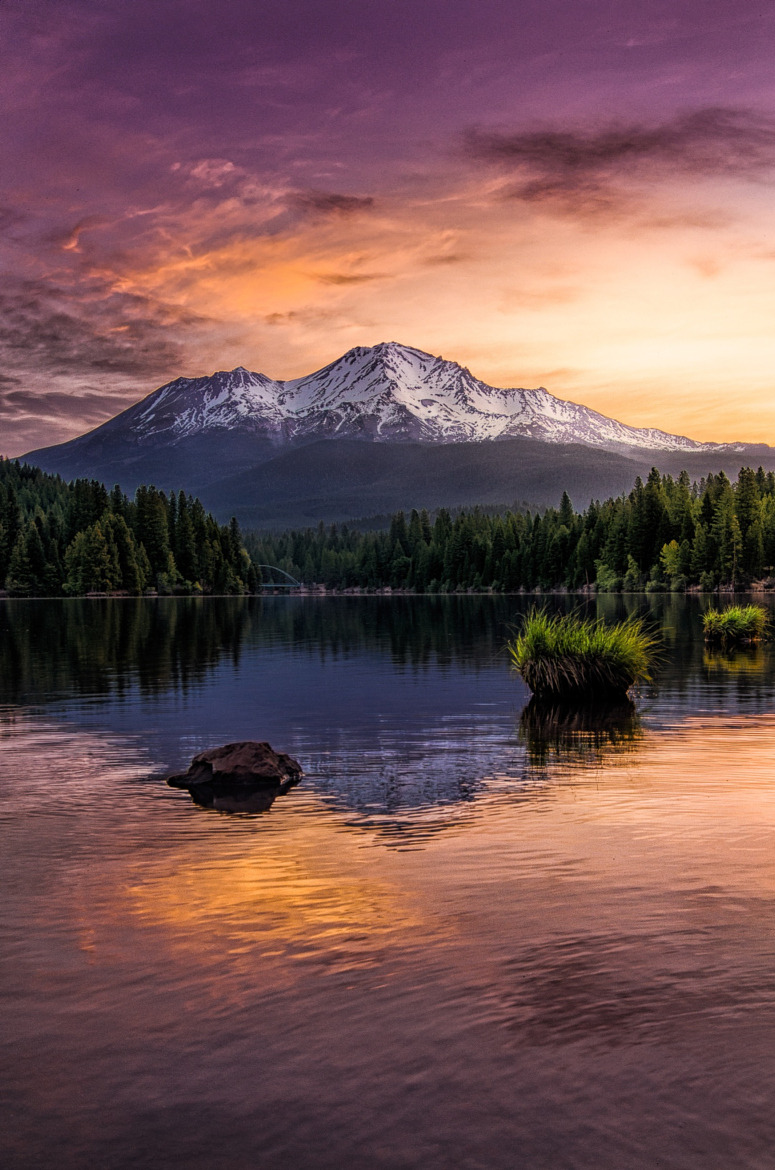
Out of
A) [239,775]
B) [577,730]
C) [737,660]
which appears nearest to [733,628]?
[737,660]

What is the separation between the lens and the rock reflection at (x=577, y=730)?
2564 cm

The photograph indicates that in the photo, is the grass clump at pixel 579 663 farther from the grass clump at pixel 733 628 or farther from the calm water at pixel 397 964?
the grass clump at pixel 733 628

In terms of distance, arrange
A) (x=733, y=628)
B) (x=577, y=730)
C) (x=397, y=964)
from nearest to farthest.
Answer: (x=397, y=964)
(x=577, y=730)
(x=733, y=628)

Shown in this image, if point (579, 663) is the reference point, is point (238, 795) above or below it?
below

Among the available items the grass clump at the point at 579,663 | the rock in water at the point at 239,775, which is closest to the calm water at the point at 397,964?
the rock in water at the point at 239,775

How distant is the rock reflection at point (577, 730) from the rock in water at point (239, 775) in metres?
5.94

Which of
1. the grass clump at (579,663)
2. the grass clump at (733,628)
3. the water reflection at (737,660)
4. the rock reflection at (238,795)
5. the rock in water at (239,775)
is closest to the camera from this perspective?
the rock reflection at (238,795)

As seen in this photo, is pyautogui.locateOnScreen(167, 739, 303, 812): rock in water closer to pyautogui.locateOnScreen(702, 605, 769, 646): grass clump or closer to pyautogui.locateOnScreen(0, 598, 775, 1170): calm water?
pyautogui.locateOnScreen(0, 598, 775, 1170): calm water

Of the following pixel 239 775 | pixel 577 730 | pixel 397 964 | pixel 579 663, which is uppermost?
pixel 579 663

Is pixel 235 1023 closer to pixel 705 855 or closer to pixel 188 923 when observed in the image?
pixel 188 923

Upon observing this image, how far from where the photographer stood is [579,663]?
118 ft

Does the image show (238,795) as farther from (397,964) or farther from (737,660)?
(737,660)

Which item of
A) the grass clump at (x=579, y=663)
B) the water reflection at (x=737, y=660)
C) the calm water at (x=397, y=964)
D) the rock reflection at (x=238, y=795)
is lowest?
the rock reflection at (x=238, y=795)

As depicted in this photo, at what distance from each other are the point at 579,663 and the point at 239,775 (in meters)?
17.2
